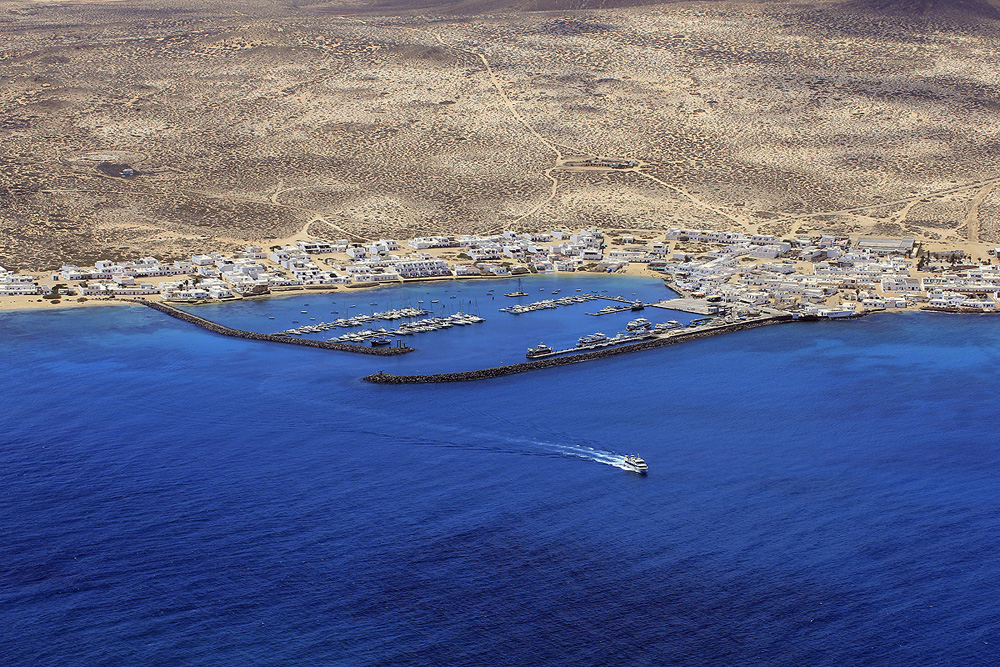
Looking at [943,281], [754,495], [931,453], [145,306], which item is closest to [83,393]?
[145,306]

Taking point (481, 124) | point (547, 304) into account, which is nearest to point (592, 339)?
point (547, 304)

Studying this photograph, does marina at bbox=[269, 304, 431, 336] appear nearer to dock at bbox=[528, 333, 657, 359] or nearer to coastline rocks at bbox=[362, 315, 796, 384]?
coastline rocks at bbox=[362, 315, 796, 384]

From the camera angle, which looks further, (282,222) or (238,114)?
(238,114)

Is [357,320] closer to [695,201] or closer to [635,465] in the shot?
[635,465]

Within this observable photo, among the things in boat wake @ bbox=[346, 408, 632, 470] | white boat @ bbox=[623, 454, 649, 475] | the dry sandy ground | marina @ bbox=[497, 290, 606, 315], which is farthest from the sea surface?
the dry sandy ground

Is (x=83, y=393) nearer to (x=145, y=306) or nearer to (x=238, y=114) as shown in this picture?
(x=145, y=306)

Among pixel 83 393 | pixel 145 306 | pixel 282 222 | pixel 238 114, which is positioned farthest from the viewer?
pixel 238 114

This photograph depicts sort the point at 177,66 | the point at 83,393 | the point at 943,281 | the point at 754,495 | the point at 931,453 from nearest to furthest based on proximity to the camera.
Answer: the point at 754,495
the point at 931,453
the point at 83,393
the point at 943,281
the point at 177,66
